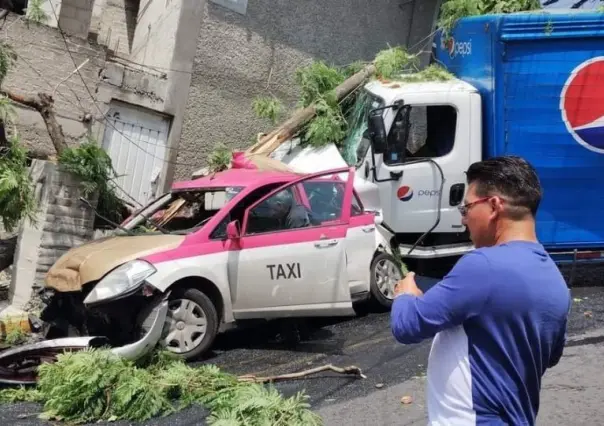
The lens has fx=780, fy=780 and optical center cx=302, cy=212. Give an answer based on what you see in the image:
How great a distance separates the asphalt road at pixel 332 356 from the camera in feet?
18.5

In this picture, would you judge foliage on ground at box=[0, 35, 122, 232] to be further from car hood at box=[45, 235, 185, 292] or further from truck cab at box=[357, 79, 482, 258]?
A: truck cab at box=[357, 79, 482, 258]

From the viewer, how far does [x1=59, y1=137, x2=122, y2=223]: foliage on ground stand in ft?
28.7

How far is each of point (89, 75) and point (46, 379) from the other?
20.6 feet

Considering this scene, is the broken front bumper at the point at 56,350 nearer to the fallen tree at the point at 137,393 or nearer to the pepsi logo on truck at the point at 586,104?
the fallen tree at the point at 137,393

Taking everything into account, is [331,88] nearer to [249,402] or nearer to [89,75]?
[89,75]

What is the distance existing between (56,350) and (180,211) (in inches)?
91.1

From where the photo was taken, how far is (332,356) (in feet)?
22.4

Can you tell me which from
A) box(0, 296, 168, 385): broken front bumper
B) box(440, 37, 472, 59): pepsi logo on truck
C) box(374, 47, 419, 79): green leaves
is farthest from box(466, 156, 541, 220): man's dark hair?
box(374, 47, 419, 79): green leaves

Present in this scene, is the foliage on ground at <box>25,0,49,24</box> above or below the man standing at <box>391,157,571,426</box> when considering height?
above

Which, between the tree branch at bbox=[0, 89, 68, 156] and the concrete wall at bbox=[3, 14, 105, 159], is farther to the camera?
the concrete wall at bbox=[3, 14, 105, 159]

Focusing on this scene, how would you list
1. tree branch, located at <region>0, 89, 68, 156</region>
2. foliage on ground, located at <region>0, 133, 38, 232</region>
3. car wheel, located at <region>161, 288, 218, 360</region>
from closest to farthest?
car wheel, located at <region>161, 288, 218, 360</region> < foliage on ground, located at <region>0, 133, 38, 232</region> < tree branch, located at <region>0, 89, 68, 156</region>

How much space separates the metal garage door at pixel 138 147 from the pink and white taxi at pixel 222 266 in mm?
3891

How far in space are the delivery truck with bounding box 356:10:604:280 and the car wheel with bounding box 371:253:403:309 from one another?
1.75 ft

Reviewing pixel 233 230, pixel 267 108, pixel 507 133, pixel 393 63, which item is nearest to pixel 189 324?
pixel 233 230
